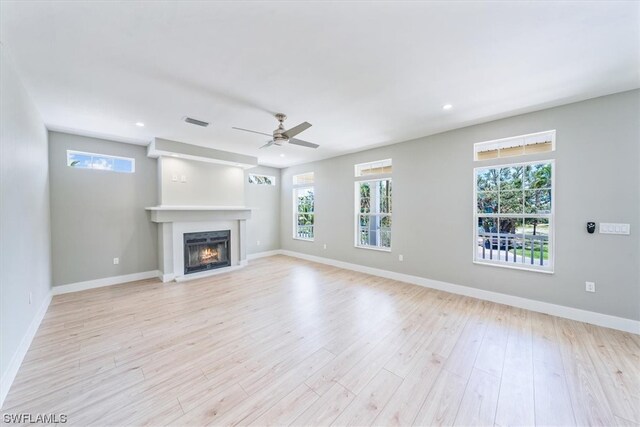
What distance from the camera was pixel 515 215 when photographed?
141 inches

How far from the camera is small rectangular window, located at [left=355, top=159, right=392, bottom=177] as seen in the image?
513cm

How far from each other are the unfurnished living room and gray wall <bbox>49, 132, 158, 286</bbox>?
34 millimetres

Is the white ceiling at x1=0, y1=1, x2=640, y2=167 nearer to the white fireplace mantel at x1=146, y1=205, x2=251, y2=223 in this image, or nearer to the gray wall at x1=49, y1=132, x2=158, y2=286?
the gray wall at x1=49, y1=132, x2=158, y2=286

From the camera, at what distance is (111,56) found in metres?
2.13

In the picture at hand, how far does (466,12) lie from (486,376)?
9.44ft

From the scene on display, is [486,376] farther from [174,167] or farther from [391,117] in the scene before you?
[174,167]

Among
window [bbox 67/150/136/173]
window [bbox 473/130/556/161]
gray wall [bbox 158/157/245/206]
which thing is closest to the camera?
window [bbox 473/130/556/161]

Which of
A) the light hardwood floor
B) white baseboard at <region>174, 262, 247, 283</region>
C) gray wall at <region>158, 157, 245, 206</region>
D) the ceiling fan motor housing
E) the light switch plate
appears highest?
the ceiling fan motor housing

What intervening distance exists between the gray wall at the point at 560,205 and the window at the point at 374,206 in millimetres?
233

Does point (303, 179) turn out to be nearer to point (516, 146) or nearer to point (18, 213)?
point (516, 146)

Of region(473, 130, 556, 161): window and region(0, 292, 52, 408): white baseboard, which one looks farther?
region(473, 130, 556, 161): window

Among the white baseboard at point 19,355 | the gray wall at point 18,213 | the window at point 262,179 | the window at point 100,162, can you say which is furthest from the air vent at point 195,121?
the window at point 262,179

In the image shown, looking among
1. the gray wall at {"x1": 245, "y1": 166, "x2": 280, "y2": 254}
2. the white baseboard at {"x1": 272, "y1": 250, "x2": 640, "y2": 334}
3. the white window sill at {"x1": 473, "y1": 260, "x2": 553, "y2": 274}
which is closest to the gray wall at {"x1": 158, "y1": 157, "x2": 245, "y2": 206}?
the gray wall at {"x1": 245, "y1": 166, "x2": 280, "y2": 254}

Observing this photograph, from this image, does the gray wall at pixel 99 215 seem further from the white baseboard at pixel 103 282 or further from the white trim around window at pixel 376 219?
the white trim around window at pixel 376 219
